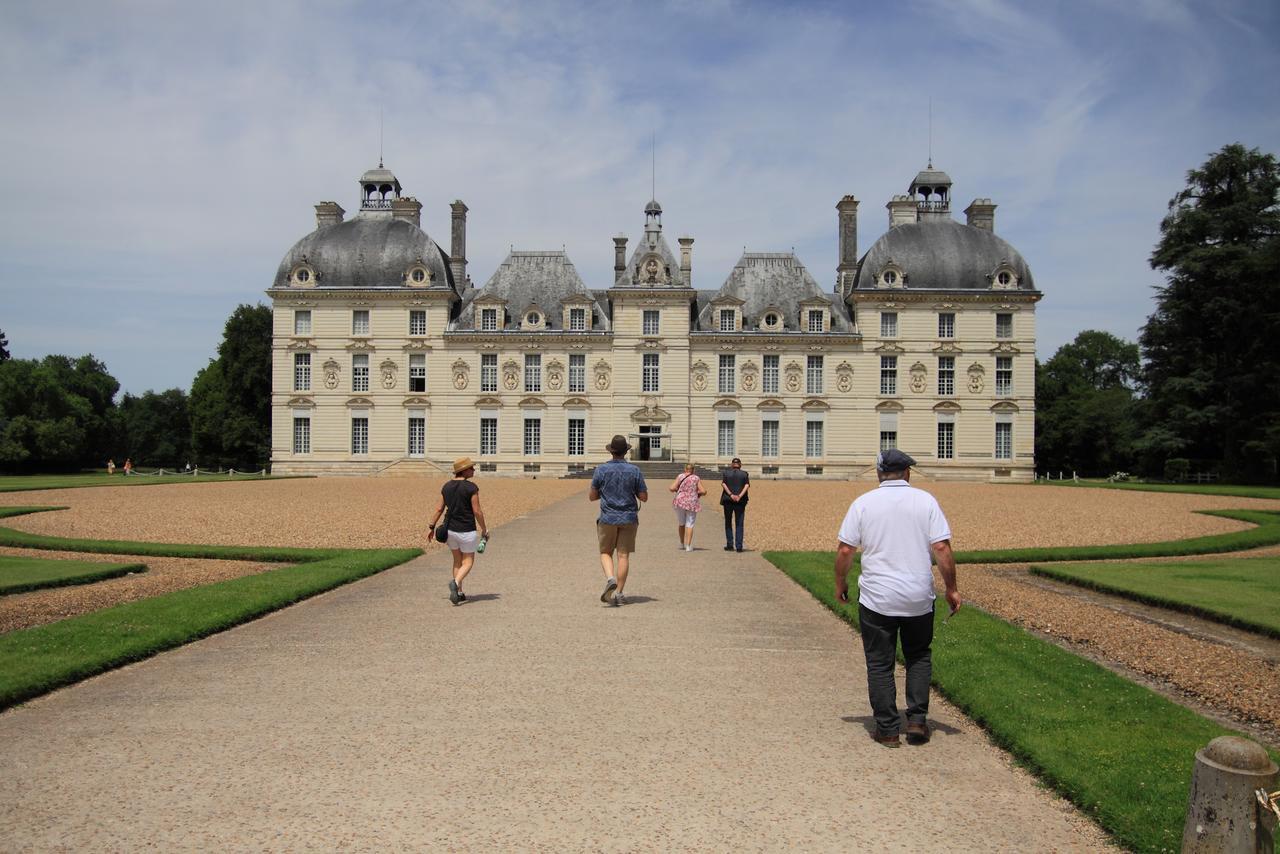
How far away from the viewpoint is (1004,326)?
56.6 meters

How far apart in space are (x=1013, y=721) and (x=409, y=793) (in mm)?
3733

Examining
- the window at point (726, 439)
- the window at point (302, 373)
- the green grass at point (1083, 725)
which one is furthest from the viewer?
the window at point (302, 373)

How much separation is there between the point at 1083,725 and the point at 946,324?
174 ft

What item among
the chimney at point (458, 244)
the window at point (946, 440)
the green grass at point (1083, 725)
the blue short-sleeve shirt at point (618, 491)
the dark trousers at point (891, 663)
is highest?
the chimney at point (458, 244)

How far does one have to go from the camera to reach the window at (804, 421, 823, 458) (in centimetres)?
5684

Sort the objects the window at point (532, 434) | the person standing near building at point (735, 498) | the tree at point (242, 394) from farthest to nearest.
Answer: the tree at point (242, 394), the window at point (532, 434), the person standing near building at point (735, 498)

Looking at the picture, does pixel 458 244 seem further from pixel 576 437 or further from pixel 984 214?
pixel 984 214

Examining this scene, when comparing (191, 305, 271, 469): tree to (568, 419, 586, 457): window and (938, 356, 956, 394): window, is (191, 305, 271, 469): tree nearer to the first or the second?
(568, 419, 586, 457): window

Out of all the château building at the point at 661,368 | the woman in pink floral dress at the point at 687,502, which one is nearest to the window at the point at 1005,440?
the château building at the point at 661,368

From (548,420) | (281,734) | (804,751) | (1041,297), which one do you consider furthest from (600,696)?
(1041,297)

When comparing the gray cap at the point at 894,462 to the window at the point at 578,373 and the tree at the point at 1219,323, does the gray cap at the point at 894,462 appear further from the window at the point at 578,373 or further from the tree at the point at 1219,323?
the window at the point at 578,373

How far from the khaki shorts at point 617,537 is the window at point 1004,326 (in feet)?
164

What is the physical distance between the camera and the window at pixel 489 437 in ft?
188

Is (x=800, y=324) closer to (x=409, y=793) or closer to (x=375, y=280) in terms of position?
(x=375, y=280)
